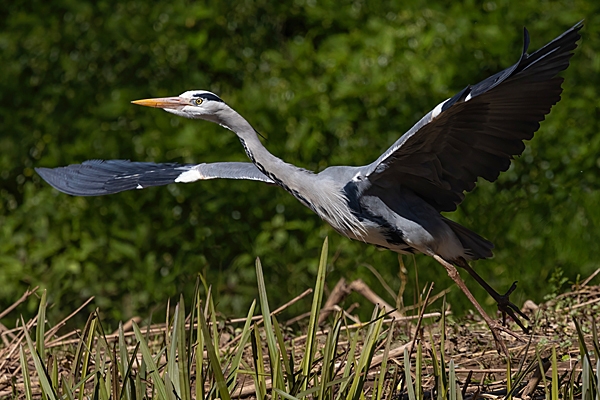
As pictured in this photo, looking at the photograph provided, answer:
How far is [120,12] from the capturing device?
6105 millimetres

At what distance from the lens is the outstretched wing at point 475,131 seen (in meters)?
2.88

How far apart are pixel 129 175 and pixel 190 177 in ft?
1.20

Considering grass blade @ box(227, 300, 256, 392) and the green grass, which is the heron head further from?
grass blade @ box(227, 300, 256, 392)

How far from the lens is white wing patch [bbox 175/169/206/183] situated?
13.1 ft

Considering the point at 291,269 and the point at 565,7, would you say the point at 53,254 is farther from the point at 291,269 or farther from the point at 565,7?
the point at 565,7

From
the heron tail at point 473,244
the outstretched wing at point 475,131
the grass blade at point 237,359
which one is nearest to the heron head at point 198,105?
the outstretched wing at point 475,131

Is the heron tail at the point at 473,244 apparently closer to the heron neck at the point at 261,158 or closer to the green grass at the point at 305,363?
the green grass at the point at 305,363

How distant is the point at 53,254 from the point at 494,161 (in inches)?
125

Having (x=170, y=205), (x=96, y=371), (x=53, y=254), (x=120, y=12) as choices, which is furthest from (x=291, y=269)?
(x=96, y=371)

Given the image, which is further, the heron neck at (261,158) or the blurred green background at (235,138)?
the blurred green background at (235,138)

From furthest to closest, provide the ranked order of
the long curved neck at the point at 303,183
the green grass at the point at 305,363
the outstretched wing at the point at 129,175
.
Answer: the outstretched wing at the point at 129,175 → the long curved neck at the point at 303,183 → the green grass at the point at 305,363

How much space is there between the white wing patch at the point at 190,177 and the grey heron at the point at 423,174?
20 cm

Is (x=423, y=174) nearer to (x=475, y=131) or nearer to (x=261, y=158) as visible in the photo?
(x=475, y=131)

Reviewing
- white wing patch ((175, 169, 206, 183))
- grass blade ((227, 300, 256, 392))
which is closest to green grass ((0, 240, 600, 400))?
grass blade ((227, 300, 256, 392))
